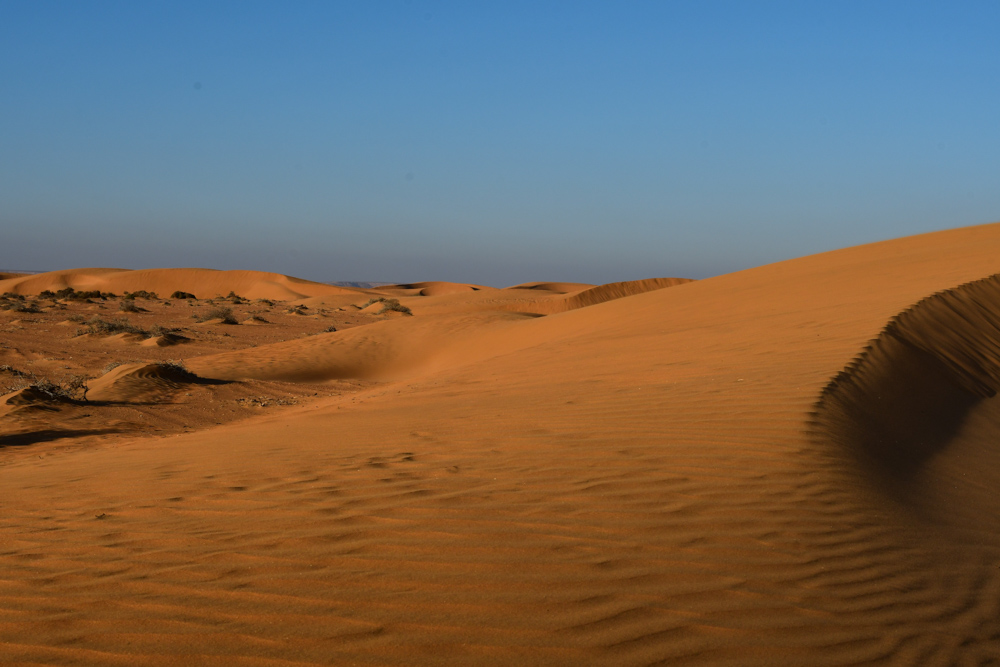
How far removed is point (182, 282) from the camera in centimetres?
7119

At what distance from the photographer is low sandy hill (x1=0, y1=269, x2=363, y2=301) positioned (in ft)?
204

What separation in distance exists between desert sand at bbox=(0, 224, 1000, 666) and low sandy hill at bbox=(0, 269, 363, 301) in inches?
2091

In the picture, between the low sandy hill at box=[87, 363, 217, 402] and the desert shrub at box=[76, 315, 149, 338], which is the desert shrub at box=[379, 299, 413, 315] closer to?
the desert shrub at box=[76, 315, 149, 338]

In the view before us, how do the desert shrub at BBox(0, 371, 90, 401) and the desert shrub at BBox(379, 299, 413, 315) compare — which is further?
the desert shrub at BBox(379, 299, 413, 315)

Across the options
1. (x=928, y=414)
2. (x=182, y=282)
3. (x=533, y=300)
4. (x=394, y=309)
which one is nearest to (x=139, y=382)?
(x=928, y=414)

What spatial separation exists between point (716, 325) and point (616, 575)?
8.52 meters

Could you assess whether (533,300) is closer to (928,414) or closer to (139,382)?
(139,382)

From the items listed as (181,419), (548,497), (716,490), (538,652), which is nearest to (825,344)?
(716,490)

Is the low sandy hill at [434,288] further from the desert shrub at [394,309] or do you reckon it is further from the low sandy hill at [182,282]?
the desert shrub at [394,309]

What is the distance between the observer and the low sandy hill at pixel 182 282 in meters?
62.1

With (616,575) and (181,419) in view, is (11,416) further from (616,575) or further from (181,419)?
(616,575)

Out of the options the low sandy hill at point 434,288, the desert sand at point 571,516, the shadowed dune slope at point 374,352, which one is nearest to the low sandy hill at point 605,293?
the shadowed dune slope at point 374,352

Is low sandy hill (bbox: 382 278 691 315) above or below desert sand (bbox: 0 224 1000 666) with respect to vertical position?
above

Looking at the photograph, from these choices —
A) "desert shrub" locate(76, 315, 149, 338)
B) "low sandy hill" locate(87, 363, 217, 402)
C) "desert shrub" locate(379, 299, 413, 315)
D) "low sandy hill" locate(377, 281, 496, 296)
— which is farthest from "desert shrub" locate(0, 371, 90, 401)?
"low sandy hill" locate(377, 281, 496, 296)
